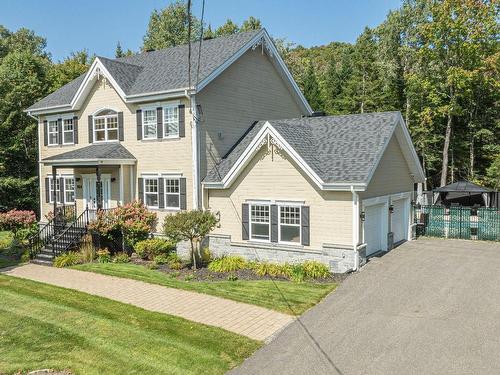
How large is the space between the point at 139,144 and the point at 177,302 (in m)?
10.5

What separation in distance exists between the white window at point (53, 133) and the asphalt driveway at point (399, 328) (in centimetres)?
1880

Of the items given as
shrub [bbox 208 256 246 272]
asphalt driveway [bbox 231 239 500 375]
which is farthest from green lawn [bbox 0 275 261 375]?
shrub [bbox 208 256 246 272]

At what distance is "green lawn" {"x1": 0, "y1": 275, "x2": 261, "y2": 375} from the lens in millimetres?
8820

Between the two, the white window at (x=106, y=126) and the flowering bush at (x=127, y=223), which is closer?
the flowering bush at (x=127, y=223)

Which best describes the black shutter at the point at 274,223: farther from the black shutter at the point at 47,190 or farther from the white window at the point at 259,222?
the black shutter at the point at 47,190

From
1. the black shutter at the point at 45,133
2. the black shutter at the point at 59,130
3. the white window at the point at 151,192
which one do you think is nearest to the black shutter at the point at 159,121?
the white window at the point at 151,192

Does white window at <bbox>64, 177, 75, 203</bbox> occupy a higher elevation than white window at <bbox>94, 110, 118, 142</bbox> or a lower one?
lower

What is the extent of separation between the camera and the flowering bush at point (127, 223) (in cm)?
1975

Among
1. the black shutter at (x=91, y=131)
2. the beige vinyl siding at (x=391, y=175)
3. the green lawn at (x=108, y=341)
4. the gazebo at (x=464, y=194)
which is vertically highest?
the black shutter at (x=91, y=131)

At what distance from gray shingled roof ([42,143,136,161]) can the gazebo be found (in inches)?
825

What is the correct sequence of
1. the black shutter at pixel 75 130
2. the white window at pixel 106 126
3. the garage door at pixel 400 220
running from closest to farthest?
the garage door at pixel 400 220
the white window at pixel 106 126
the black shutter at pixel 75 130

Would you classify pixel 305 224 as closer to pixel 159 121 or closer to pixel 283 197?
pixel 283 197

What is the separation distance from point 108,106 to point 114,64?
2145 mm

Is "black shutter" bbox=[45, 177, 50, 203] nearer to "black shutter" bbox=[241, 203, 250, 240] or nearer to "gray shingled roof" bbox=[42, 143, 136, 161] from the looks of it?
"gray shingled roof" bbox=[42, 143, 136, 161]
